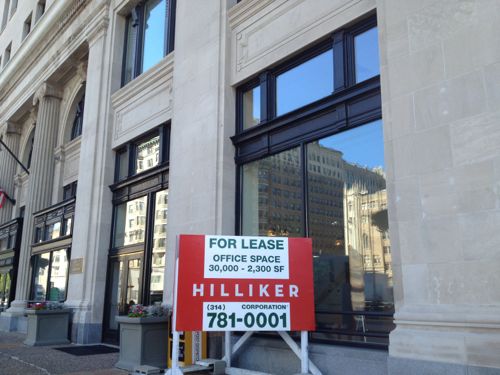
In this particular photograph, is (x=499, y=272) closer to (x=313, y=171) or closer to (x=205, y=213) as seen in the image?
(x=313, y=171)

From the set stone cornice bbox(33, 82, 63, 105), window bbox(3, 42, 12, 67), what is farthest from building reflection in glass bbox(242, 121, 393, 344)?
window bbox(3, 42, 12, 67)

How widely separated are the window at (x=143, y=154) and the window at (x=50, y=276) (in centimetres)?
408

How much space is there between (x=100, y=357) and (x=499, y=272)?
9048 millimetres

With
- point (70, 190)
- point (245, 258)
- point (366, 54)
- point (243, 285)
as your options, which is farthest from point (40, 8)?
point (243, 285)

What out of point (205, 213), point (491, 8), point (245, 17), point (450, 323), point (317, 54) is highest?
point (245, 17)

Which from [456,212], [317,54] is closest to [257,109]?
[317,54]

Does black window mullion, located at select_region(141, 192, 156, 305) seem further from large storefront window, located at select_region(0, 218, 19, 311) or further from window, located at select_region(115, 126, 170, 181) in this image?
large storefront window, located at select_region(0, 218, 19, 311)

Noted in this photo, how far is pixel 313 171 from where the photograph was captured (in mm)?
8383

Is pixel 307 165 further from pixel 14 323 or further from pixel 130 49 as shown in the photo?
pixel 14 323

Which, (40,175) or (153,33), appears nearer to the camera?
(153,33)

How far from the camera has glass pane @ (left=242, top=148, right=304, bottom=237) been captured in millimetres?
8617

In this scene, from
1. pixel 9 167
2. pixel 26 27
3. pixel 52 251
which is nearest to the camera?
pixel 52 251

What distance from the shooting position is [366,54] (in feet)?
26.0

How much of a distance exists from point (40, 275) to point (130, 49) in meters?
9.45
